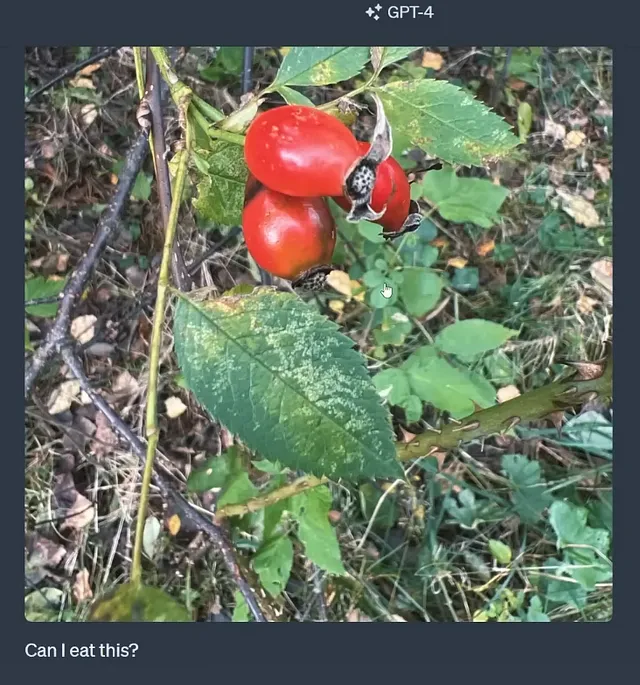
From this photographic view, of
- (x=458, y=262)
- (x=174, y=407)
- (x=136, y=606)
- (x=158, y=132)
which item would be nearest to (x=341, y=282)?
(x=458, y=262)

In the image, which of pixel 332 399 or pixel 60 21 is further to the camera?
pixel 60 21

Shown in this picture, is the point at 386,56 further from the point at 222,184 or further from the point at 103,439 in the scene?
the point at 103,439

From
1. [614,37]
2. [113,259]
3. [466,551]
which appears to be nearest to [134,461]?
[113,259]

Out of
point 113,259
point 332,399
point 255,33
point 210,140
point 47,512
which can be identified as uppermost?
point 255,33

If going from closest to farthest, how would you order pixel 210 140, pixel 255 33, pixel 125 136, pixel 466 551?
pixel 210 140 < pixel 255 33 < pixel 125 136 < pixel 466 551

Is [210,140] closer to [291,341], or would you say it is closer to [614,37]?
[291,341]

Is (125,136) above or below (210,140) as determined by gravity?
below

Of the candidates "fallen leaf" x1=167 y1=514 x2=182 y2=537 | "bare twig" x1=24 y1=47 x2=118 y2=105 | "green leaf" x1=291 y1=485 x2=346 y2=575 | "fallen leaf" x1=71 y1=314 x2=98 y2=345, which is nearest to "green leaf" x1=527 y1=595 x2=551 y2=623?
"green leaf" x1=291 y1=485 x2=346 y2=575
